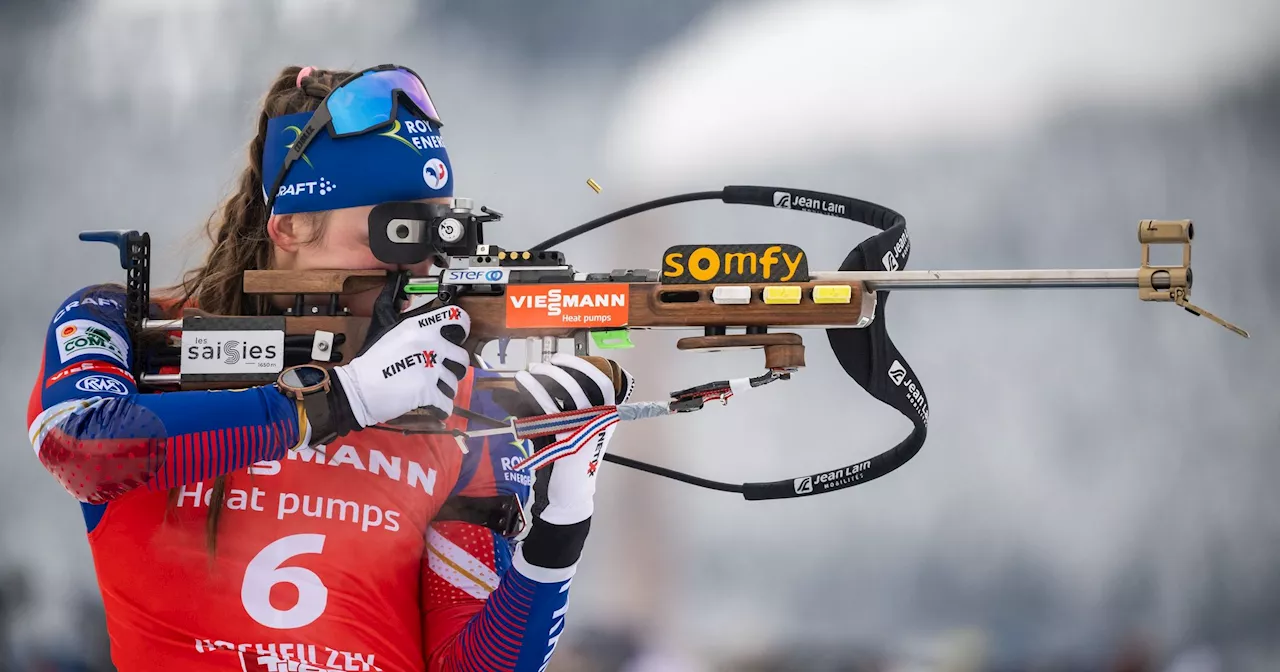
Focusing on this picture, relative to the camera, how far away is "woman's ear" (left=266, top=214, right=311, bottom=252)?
176 centimetres

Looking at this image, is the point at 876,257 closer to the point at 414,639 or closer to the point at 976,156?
the point at 414,639

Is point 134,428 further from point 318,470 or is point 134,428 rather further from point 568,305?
point 568,305

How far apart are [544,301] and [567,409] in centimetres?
15

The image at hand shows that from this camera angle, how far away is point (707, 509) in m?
2.83

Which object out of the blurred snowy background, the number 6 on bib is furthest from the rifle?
the blurred snowy background

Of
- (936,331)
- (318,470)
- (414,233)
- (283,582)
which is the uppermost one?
(414,233)

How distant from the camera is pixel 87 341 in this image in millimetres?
1541

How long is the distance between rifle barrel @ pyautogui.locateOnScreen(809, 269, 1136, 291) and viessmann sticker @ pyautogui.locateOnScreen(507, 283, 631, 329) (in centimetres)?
29

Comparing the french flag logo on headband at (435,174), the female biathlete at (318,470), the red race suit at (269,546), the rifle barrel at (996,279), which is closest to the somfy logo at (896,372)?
the rifle barrel at (996,279)

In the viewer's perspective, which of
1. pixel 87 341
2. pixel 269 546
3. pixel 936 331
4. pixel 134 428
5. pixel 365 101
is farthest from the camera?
pixel 936 331

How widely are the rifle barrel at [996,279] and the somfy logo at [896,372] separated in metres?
0.23

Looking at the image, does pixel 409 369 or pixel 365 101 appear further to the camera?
pixel 365 101

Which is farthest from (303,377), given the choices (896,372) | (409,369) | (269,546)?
(896,372)

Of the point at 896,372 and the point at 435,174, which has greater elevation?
the point at 435,174
